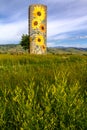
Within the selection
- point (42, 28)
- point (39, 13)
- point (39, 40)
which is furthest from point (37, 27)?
point (39, 13)

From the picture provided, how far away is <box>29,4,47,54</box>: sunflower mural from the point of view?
24.4 meters

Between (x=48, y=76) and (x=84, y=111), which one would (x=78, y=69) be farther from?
(x=84, y=111)

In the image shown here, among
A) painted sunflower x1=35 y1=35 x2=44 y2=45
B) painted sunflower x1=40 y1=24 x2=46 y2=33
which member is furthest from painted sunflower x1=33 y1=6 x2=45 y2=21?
painted sunflower x1=35 y1=35 x2=44 y2=45

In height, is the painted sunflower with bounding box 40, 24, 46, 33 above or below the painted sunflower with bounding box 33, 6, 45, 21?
below

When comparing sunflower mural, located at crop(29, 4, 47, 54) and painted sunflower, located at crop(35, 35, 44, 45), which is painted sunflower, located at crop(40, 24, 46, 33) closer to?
sunflower mural, located at crop(29, 4, 47, 54)

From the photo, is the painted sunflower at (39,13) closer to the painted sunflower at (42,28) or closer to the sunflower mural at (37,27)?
the sunflower mural at (37,27)

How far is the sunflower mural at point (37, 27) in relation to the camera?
24438 mm

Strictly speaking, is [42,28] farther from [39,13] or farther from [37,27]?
[39,13]

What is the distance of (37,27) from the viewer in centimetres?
2439

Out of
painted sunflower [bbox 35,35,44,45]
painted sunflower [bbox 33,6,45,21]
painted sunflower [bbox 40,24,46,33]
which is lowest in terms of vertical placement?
painted sunflower [bbox 35,35,44,45]

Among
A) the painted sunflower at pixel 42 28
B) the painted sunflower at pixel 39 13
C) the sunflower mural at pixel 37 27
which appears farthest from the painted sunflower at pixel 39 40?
the painted sunflower at pixel 39 13

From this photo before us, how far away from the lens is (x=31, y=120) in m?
4.02

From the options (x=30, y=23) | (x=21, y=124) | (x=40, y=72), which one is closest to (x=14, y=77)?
(x=40, y=72)

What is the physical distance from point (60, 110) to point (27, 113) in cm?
48
